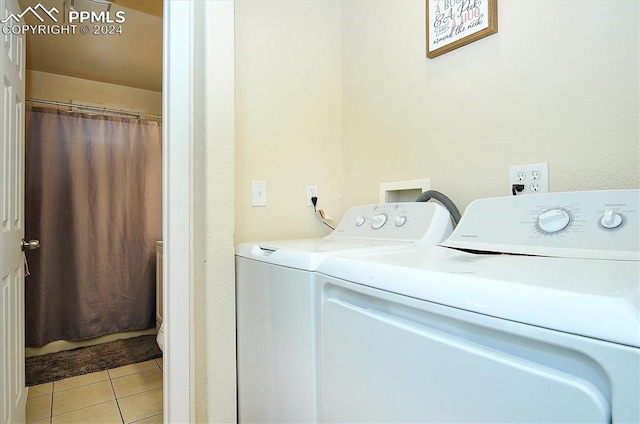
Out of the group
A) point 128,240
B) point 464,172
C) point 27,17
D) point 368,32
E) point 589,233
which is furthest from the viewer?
point 128,240

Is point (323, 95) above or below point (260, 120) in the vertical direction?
above

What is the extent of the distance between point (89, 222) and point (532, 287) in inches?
128

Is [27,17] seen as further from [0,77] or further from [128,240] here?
[128,240]

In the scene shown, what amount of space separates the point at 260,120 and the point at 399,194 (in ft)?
2.26

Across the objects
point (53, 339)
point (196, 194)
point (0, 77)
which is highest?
point (0, 77)

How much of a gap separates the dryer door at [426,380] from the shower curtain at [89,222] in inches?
108

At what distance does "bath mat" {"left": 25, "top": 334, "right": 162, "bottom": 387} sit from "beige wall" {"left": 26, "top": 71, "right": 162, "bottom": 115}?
6.99ft

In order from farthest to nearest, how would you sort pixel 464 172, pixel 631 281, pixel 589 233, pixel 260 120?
1. pixel 260 120
2. pixel 464 172
3. pixel 589 233
4. pixel 631 281

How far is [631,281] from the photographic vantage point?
524mm

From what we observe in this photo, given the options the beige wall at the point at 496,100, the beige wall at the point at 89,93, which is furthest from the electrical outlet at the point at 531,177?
the beige wall at the point at 89,93

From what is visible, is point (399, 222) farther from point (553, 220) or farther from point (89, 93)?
point (89, 93)

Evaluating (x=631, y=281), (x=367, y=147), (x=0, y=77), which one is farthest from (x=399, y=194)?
(x=0, y=77)

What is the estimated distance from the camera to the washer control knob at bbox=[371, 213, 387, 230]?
1.35m

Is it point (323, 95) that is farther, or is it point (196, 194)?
point (323, 95)
